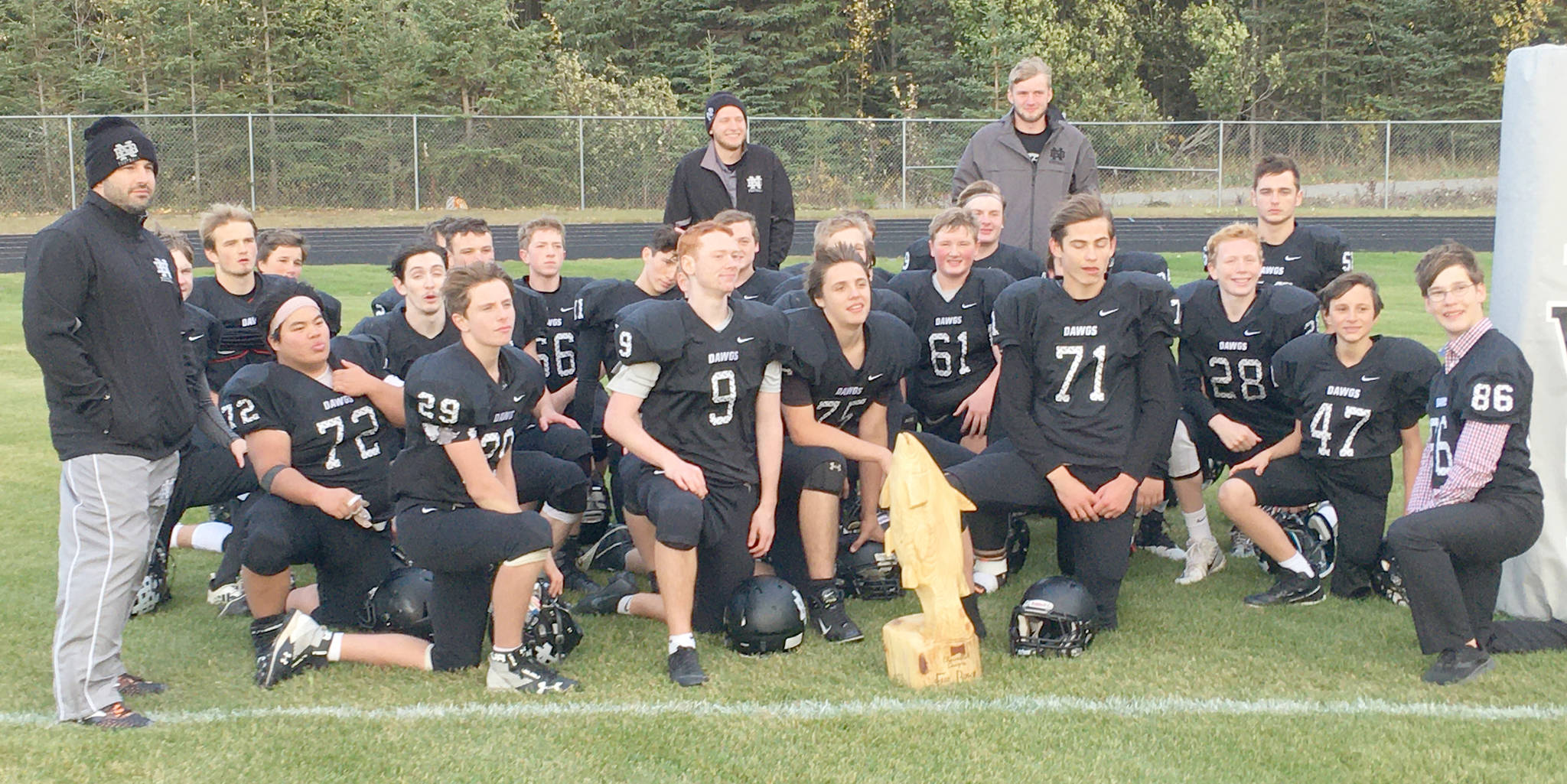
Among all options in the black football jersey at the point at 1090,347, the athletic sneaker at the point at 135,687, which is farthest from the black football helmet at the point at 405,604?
the black football jersey at the point at 1090,347

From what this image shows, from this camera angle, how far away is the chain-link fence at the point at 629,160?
75.2 ft

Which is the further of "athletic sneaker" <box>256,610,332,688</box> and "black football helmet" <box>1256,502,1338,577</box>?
"black football helmet" <box>1256,502,1338,577</box>

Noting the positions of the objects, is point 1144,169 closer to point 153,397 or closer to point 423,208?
point 423,208

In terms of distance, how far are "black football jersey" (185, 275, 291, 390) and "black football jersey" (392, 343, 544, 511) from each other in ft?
7.18

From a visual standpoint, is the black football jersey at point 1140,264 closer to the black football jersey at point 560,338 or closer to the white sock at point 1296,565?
the white sock at point 1296,565

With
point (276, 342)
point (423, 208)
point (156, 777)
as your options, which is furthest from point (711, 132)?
point (423, 208)

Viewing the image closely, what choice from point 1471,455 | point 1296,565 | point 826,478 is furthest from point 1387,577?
point 826,478

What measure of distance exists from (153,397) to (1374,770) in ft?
13.0

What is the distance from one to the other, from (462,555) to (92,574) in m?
1.17

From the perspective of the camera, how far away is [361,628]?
5527 millimetres

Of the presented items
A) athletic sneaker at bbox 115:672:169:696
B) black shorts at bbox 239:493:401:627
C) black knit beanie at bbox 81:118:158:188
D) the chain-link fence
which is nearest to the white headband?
black shorts at bbox 239:493:401:627

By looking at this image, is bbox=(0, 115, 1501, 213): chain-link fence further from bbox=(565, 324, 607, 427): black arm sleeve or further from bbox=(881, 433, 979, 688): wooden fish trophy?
bbox=(881, 433, 979, 688): wooden fish trophy

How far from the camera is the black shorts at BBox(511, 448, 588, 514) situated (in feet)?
19.6

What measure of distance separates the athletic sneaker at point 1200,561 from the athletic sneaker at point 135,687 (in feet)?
13.8
